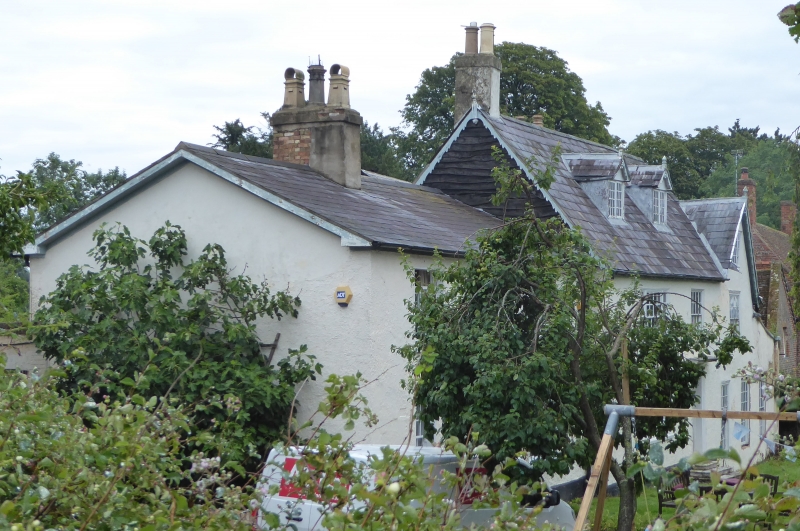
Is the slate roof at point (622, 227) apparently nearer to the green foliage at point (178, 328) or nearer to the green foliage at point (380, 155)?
the green foliage at point (178, 328)

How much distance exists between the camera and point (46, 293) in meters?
16.0

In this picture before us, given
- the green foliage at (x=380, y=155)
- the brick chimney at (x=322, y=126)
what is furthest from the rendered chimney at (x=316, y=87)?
the green foliage at (x=380, y=155)

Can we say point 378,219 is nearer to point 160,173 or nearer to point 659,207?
point 160,173

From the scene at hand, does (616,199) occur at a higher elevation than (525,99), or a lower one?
lower

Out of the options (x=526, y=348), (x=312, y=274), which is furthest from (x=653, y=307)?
(x=312, y=274)

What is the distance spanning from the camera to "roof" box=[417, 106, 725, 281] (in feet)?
62.8

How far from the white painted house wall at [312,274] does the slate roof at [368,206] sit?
1.06ft

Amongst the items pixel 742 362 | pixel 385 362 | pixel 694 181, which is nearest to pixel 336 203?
pixel 385 362

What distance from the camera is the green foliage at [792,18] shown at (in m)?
5.12

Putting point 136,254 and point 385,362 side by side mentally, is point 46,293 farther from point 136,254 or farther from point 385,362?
point 385,362

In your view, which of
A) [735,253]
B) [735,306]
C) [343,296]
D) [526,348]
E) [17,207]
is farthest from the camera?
[735,306]

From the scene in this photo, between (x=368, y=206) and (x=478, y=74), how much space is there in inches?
287

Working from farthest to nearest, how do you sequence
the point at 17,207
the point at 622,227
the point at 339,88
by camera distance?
the point at 622,227, the point at 339,88, the point at 17,207

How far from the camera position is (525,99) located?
43.2m
